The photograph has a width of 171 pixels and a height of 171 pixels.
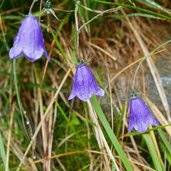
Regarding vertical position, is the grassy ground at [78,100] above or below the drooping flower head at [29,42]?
below

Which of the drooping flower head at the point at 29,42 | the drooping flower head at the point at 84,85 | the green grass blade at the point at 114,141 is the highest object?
the drooping flower head at the point at 29,42

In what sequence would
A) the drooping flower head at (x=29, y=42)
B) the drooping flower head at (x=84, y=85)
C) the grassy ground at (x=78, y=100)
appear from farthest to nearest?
the grassy ground at (x=78, y=100)
the drooping flower head at (x=84, y=85)
the drooping flower head at (x=29, y=42)

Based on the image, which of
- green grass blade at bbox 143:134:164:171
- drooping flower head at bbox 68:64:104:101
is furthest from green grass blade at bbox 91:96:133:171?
green grass blade at bbox 143:134:164:171

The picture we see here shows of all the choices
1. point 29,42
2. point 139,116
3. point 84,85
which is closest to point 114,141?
point 139,116

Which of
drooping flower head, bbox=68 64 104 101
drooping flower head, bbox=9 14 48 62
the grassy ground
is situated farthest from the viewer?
the grassy ground

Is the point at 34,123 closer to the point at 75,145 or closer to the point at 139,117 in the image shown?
the point at 75,145

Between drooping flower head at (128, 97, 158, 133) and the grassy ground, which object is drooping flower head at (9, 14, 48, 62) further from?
drooping flower head at (128, 97, 158, 133)

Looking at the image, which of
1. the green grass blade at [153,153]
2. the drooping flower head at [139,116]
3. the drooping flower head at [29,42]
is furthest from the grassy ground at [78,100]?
the drooping flower head at [29,42]

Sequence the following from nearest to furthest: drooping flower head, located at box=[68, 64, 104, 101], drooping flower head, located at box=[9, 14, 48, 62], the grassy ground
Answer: drooping flower head, located at box=[9, 14, 48, 62] < drooping flower head, located at box=[68, 64, 104, 101] < the grassy ground

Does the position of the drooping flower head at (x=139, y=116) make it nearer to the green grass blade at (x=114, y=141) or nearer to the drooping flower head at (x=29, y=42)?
the green grass blade at (x=114, y=141)
